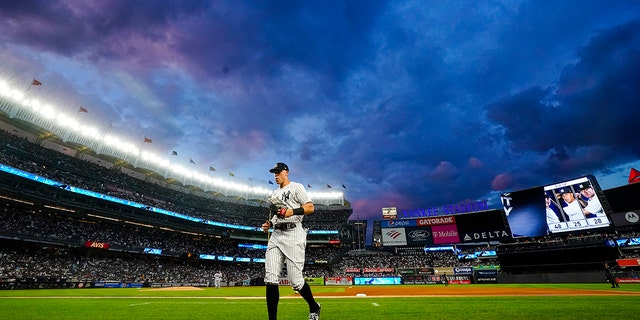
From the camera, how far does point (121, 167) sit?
46656 mm

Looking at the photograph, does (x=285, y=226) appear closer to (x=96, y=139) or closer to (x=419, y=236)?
(x=96, y=139)

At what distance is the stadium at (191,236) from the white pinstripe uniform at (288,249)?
56.8ft

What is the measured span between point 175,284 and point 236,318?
127 feet

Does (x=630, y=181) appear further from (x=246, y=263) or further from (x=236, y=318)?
(x=246, y=263)

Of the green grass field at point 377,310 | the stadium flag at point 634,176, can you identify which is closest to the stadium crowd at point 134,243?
the stadium flag at point 634,176

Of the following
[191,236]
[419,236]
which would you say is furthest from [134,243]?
[419,236]

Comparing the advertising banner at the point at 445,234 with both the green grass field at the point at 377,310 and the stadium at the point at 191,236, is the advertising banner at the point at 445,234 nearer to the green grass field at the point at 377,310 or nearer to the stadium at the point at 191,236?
the stadium at the point at 191,236

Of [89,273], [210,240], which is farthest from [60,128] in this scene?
[210,240]

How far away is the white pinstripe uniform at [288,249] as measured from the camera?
4020 mm

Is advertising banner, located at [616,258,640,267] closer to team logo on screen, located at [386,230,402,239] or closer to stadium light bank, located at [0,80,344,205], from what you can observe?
team logo on screen, located at [386,230,402,239]

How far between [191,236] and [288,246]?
5423 cm

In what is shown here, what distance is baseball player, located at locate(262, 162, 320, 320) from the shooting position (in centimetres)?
390

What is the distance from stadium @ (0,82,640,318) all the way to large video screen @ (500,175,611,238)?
5.4 inches

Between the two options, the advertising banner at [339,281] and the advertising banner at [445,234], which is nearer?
the advertising banner at [339,281]
